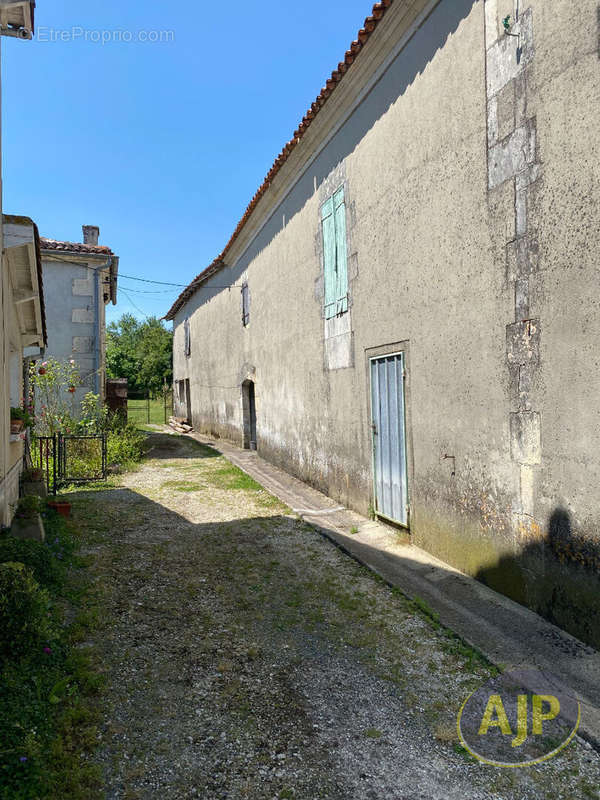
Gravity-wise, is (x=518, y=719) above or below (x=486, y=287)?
below

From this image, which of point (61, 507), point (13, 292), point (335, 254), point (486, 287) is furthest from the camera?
Answer: point (335, 254)

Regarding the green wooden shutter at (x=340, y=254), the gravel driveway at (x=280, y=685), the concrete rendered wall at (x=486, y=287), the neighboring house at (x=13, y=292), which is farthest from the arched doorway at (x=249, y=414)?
the gravel driveway at (x=280, y=685)

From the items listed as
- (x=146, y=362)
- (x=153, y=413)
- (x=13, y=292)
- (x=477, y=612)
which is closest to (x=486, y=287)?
(x=477, y=612)

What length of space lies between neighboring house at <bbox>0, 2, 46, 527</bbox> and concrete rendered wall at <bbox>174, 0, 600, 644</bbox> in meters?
3.62

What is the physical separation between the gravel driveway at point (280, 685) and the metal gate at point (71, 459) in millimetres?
3280

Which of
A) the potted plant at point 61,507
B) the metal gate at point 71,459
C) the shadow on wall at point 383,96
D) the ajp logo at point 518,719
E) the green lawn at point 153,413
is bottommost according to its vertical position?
the ajp logo at point 518,719

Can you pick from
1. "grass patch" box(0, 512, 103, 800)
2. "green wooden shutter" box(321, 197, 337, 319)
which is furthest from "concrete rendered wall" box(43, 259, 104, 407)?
"grass patch" box(0, 512, 103, 800)

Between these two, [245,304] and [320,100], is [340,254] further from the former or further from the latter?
[245,304]

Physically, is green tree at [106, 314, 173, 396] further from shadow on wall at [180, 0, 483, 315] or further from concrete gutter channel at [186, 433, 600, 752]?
concrete gutter channel at [186, 433, 600, 752]

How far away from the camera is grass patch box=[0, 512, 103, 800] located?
6.65 feet

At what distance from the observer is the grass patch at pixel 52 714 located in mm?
2027

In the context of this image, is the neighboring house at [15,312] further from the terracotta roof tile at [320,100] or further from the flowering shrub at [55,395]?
the terracotta roof tile at [320,100]

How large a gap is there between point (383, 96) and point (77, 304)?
27.3ft

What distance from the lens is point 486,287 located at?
13.6ft
